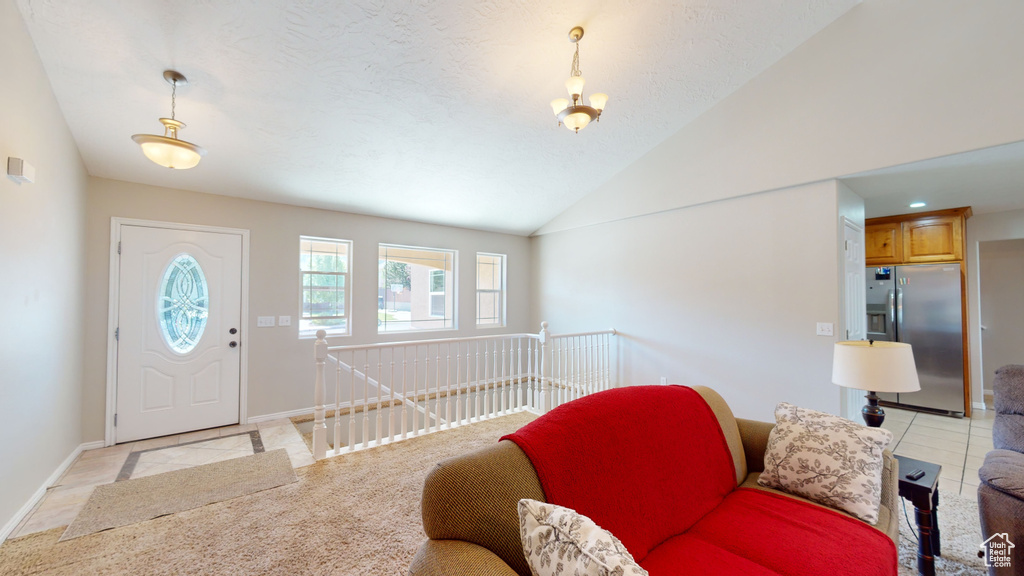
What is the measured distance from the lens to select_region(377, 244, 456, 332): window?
206 inches

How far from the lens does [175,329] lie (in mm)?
3844

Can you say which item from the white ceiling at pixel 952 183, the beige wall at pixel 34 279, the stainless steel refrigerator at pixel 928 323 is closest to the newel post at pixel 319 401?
the beige wall at pixel 34 279

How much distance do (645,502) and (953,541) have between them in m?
2.22

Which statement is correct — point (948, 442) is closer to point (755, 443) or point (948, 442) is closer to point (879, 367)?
point (879, 367)

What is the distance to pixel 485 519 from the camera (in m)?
1.14

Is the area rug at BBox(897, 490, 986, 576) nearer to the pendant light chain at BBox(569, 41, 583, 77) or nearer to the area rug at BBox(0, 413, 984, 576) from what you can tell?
the area rug at BBox(0, 413, 984, 576)

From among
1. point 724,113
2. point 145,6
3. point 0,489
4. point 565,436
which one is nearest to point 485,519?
point 565,436

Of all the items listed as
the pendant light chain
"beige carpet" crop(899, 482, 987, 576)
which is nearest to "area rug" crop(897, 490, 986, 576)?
"beige carpet" crop(899, 482, 987, 576)

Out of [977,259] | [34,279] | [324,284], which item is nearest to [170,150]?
[34,279]

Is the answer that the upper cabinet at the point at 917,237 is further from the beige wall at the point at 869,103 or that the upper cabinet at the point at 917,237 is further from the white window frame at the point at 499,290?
the white window frame at the point at 499,290

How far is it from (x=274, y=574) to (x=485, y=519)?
152cm

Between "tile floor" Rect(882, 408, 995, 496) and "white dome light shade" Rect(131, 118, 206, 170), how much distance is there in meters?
5.26

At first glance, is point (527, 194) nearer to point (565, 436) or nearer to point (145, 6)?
point (145, 6)

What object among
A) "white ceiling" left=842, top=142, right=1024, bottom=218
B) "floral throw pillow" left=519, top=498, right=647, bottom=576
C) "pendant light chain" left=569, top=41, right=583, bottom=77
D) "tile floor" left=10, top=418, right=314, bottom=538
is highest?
"pendant light chain" left=569, top=41, right=583, bottom=77
